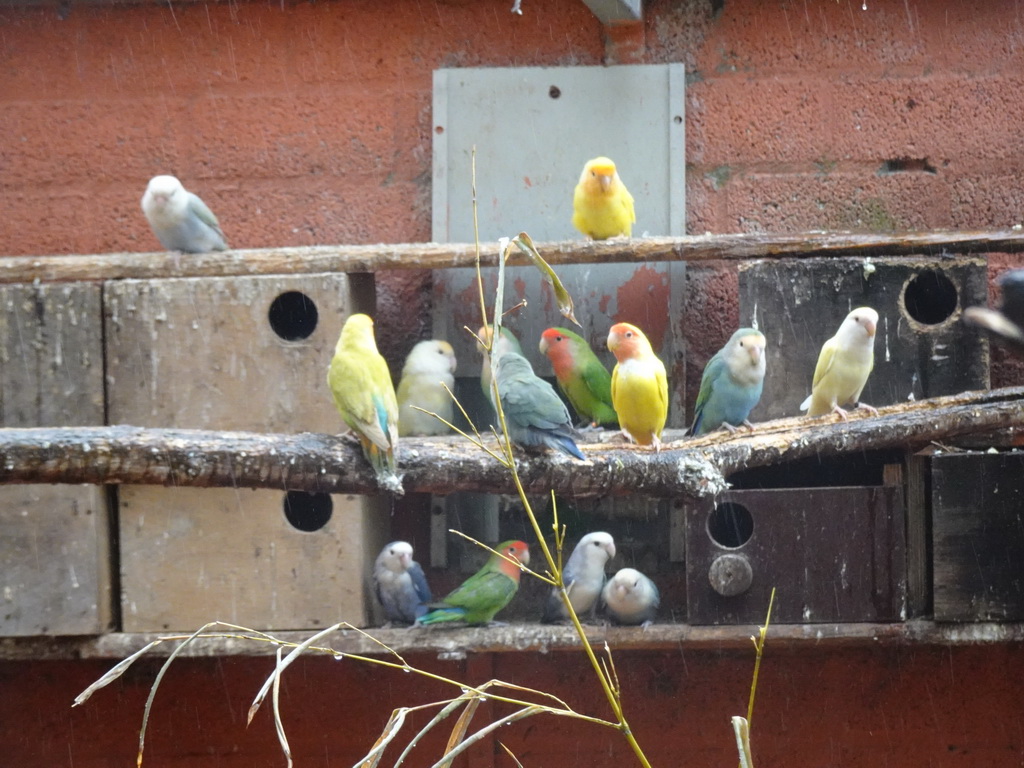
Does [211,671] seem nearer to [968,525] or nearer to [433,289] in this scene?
[433,289]

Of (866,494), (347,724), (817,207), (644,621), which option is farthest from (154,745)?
(817,207)

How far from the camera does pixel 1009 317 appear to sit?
95 centimetres

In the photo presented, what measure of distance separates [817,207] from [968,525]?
4.00ft

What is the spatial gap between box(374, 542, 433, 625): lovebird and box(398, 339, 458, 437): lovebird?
0.39 meters

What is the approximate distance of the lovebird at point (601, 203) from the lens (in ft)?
10.1

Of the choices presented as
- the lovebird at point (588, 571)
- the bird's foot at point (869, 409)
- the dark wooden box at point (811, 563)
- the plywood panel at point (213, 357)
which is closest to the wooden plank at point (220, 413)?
the plywood panel at point (213, 357)

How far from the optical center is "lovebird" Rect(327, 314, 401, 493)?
7.51 ft

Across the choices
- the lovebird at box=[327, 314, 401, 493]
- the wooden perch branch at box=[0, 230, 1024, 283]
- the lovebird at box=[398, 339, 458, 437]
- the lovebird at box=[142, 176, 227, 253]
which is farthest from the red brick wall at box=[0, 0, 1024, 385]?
the lovebird at box=[327, 314, 401, 493]

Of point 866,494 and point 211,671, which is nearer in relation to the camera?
point 866,494

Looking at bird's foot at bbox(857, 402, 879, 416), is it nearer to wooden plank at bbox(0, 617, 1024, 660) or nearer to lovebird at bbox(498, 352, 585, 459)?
wooden plank at bbox(0, 617, 1024, 660)

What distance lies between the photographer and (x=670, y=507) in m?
3.32

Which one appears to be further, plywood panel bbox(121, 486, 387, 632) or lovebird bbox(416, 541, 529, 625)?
lovebird bbox(416, 541, 529, 625)

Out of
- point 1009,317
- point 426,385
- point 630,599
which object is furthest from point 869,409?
point 1009,317

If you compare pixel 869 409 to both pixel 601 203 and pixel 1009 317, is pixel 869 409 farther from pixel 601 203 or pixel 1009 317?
pixel 1009 317
